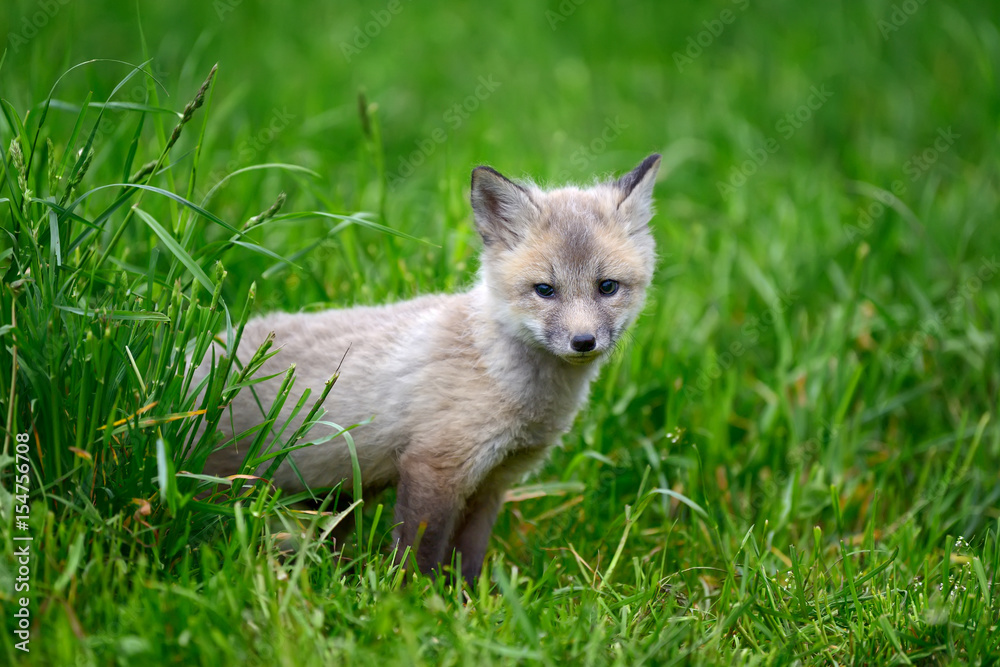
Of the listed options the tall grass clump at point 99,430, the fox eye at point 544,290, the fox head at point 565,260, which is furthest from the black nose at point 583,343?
the tall grass clump at point 99,430

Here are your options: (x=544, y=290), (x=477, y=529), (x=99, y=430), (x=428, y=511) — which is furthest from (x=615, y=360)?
(x=99, y=430)

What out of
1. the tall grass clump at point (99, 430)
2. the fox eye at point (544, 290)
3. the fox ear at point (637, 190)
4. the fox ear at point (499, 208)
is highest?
the fox ear at point (637, 190)

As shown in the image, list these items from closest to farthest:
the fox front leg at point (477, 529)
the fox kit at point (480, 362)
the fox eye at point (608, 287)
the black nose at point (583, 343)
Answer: the black nose at point (583, 343) < the fox kit at point (480, 362) < the fox eye at point (608, 287) < the fox front leg at point (477, 529)

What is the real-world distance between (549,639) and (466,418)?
1008 mm

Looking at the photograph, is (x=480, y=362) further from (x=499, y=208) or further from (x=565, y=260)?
(x=499, y=208)

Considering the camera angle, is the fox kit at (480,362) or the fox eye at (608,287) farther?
the fox eye at (608,287)

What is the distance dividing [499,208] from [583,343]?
79 cm

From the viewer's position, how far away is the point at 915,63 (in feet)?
28.8

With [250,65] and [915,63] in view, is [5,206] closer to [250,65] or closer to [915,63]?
[250,65]

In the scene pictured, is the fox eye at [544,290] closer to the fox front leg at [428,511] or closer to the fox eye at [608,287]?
the fox eye at [608,287]

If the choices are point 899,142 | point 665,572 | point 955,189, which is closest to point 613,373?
point 665,572

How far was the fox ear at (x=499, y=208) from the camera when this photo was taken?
3713mm

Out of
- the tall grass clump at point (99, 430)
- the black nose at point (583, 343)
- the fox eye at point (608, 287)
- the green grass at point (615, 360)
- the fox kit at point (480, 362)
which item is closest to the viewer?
the tall grass clump at point (99, 430)

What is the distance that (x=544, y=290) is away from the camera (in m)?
3.62
